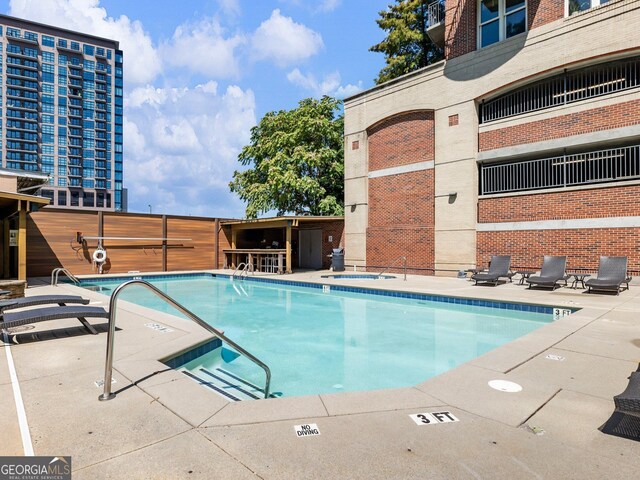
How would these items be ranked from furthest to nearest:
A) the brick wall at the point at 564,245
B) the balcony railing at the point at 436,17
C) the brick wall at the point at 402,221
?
the balcony railing at the point at 436,17
the brick wall at the point at 402,221
the brick wall at the point at 564,245

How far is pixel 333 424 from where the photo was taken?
245cm

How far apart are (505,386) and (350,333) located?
13.0 feet

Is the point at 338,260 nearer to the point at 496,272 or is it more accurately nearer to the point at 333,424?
the point at 496,272

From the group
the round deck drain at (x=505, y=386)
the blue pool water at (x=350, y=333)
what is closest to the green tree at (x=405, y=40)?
the blue pool water at (x=350, y=333)

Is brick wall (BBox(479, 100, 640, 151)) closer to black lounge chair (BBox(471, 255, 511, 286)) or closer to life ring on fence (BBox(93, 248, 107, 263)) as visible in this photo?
black lounge chair (BBox(471, 255, 511, 286))

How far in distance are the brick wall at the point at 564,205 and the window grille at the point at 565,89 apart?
278 cm

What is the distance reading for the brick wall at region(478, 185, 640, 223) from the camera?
10125mm

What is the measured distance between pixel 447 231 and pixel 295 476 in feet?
41.0

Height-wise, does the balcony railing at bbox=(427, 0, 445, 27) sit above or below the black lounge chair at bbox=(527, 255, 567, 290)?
above

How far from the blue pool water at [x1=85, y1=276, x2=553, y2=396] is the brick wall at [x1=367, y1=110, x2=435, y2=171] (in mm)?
6682

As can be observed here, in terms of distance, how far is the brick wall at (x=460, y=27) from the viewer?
13312 millimetres

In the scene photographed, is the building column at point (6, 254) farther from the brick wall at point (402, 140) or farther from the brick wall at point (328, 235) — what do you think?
the brick wall at point (402, 140)

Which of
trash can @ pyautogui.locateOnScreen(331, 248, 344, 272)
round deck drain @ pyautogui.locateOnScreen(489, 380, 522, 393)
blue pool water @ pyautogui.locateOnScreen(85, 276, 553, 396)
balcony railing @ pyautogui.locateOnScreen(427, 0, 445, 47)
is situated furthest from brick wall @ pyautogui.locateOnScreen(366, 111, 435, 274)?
round deck drain @ pyautogui.locateOnScreen(489, 380, 522, 393)

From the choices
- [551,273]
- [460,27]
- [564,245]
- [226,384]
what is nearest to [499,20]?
[460,27]
